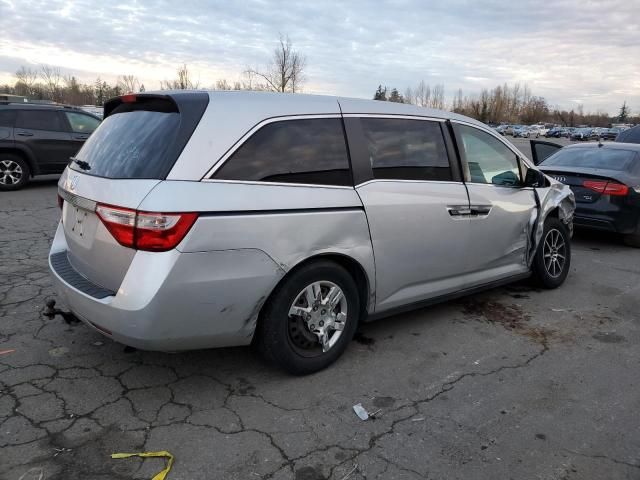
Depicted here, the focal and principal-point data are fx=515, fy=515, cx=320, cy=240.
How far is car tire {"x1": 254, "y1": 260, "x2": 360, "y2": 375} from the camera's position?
3.09 m

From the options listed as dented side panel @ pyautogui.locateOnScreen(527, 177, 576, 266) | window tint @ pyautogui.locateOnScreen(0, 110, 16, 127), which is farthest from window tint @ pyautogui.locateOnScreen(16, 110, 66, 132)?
dented side panel @ pyautogui.locateOnScreen(527, 177, 576, 266)

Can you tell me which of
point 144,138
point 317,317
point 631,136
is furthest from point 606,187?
point 631,136

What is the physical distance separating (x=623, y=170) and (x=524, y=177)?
337 centimetres

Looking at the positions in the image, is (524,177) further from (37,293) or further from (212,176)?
(37,293)

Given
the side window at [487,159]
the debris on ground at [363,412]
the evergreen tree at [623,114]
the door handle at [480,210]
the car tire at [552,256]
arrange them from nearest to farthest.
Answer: the debris on ground at [363,412], the door handle at [480,210], the side window at [487,159], the car tire at [552,256], the evergreen tree at [623,114]

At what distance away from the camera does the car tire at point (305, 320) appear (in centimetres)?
309

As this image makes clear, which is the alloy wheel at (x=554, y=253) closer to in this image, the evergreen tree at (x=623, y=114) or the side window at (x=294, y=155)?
the side window at (x=294, y=155)

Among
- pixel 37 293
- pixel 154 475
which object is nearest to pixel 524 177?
pixel 154 475

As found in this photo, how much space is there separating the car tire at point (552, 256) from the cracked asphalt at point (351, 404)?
700 mm

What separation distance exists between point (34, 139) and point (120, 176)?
9122 millimetres

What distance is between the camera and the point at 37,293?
4.59 meters

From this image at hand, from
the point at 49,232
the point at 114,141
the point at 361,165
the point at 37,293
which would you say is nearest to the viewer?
the point at 114,141

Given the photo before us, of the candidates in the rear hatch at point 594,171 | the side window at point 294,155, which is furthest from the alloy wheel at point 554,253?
the side window at point 294,155

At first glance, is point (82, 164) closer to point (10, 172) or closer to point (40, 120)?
point (10, 172)
